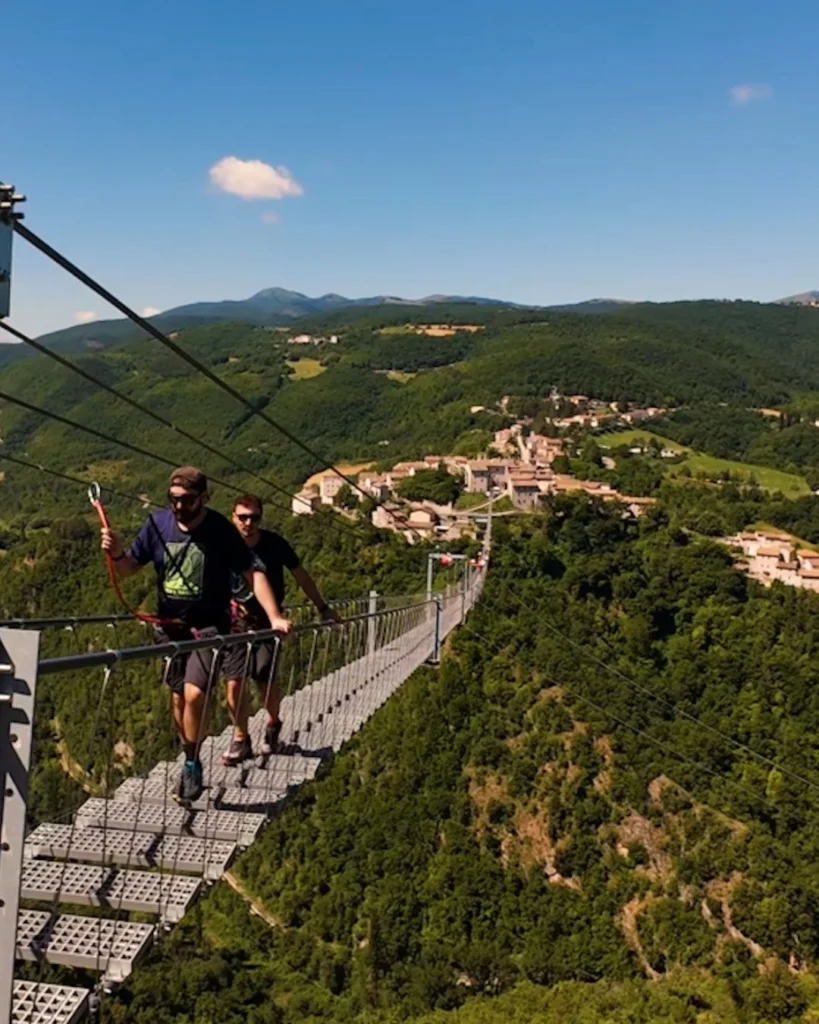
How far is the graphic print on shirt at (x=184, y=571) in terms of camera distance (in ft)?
7.81

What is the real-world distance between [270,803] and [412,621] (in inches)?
256

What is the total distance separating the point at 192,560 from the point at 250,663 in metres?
0.63

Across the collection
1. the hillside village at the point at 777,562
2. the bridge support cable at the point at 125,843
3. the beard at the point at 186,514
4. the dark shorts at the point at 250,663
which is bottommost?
the hillside village at the point at 777,562

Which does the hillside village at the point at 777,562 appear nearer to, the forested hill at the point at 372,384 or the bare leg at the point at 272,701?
the forested hill at the point at 372,384

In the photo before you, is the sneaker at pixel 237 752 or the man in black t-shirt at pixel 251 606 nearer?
the man in black t-shirt at pixel 251 606

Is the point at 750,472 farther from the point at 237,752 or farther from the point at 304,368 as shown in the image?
the point at 304,368

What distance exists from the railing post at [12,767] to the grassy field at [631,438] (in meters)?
40.4

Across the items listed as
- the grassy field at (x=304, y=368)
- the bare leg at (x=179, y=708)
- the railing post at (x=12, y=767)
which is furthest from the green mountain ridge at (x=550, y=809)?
the grassy field at (x=304, y=368)

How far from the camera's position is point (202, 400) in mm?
62000

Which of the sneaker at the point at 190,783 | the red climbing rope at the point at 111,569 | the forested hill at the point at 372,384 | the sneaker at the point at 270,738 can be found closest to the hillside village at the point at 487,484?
the forested hill at the point at 372,384

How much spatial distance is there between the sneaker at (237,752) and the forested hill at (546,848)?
586 inches

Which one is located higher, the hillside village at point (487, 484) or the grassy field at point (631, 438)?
the grassy field at point (631, 438)

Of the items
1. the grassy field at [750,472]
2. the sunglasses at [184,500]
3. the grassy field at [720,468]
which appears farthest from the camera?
the grassy field at [720,468]

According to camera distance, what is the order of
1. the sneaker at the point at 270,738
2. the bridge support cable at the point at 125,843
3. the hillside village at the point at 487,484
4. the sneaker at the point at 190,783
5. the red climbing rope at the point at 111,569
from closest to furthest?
the bridge support cable at the point at 125,843, the red climbing rope at the point at 111,569, the sneaker at the point at 190,783, the sneaker at the point at 270,738, the hillside village at the point at 487,484
